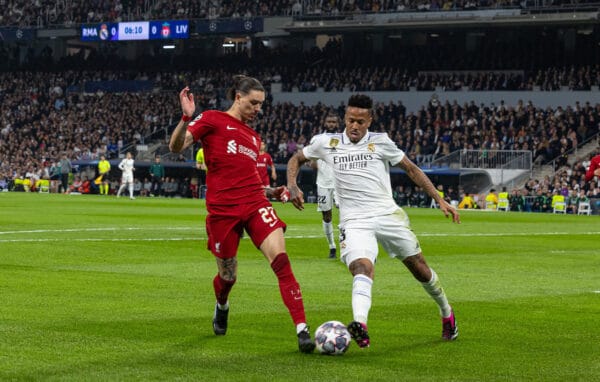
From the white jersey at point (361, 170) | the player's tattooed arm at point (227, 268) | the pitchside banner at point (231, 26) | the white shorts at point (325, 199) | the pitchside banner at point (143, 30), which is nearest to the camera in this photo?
the player's tattooed arm at point (227, 268)

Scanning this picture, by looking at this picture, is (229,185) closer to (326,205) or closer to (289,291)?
(289,291)

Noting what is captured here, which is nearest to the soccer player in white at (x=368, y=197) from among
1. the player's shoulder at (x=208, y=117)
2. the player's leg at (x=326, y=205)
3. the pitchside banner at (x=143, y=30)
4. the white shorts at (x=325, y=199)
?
the player's shoulder at (x=208, y=117)

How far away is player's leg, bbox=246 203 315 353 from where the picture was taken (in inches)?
390

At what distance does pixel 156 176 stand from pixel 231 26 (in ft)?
46.0

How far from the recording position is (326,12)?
71.1 metres

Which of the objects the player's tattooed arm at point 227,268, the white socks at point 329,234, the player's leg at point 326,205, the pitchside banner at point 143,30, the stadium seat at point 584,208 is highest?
the pitchside banner at point 143,30

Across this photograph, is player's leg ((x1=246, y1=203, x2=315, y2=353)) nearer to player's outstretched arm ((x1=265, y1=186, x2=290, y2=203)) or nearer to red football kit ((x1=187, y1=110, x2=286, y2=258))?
red football kit ((x1=187, y1=110, x2=286, y2=258))

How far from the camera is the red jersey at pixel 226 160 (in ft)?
35.0

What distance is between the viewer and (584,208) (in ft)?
166

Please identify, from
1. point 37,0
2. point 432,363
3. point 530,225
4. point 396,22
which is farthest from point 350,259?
point 37,0

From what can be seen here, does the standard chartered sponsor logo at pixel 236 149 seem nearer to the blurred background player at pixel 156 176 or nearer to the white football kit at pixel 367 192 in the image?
the white football kit at pixel 367 192

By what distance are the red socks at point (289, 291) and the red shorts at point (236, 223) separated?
37 cm

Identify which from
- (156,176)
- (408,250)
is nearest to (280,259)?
(408,250)

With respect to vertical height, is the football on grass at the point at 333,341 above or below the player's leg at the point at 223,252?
A: below
